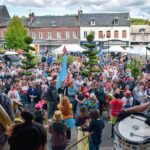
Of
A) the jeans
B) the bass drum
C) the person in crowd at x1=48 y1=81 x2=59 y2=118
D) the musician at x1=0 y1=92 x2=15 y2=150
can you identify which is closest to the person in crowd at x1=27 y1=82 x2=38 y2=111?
the person in crowd at x1=48 y1=81 x2=59 y2=118

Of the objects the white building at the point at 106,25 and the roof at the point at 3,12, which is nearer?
the white building at the point at 106,25

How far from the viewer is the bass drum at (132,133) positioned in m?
4.63

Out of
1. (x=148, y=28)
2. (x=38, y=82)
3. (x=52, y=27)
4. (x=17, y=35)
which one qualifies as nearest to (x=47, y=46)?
(x=52, y=27)

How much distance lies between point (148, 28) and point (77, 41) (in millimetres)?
21394

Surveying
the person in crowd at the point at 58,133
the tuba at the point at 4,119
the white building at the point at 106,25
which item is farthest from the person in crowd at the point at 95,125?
the white building at the point at 106,25

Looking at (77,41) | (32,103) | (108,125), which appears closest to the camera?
(108,125)

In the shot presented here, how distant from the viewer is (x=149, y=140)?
15.0ft

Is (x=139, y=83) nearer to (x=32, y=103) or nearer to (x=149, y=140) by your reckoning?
(x=32, y=103)

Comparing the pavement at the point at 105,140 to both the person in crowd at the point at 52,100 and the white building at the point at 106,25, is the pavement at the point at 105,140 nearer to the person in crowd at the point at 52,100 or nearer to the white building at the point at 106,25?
the person in crowd at the point at 52,100

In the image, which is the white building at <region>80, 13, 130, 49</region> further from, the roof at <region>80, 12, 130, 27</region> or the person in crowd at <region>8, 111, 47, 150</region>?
the person in crowd at <region>8, 111, 47, 150</region>

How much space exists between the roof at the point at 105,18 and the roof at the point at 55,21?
1560 millimetres

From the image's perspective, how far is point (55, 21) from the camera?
83562 millimetres

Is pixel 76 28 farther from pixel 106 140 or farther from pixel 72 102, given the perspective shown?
pixel 106 140

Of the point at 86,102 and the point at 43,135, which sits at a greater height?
the point at 43,135
